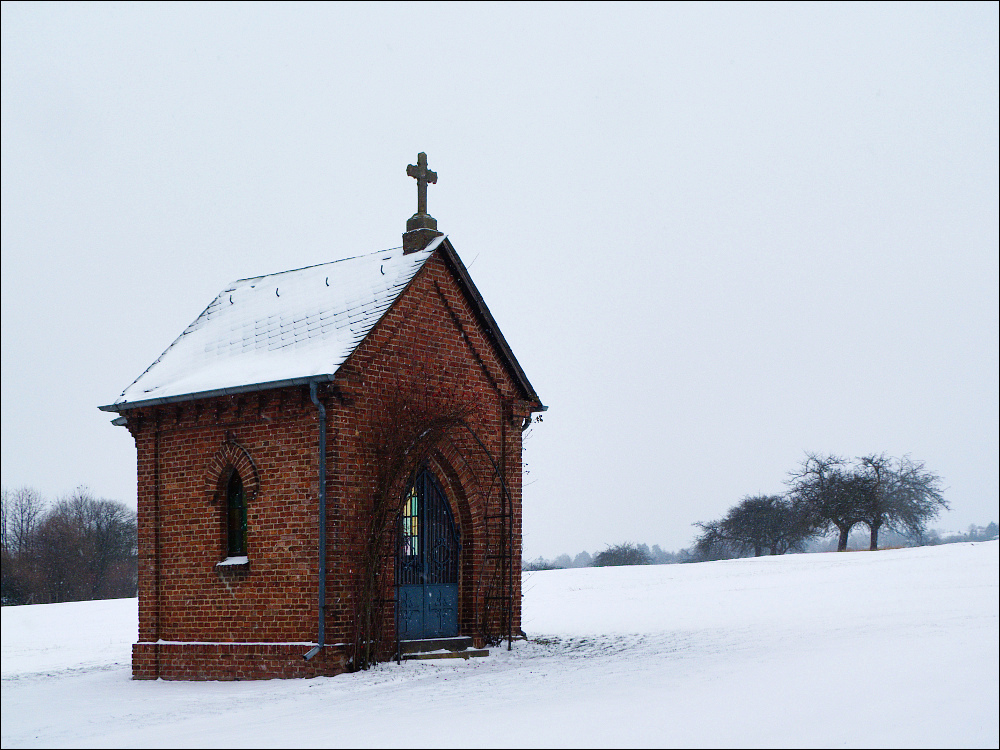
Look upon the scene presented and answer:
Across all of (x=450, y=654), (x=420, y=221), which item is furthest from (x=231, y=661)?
(x=420, y=221)

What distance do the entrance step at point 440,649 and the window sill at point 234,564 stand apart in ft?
8.37

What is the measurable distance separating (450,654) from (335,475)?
336 cm

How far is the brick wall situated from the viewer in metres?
15.5

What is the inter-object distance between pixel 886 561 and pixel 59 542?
4026 cm

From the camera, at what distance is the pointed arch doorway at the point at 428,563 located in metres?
16.7

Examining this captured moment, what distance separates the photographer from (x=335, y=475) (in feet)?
50.5

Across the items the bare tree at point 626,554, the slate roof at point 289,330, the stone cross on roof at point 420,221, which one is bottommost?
the bare tree at point 626,554

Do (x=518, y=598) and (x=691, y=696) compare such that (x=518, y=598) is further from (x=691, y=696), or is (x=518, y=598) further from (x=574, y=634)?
(x=691, y=696)

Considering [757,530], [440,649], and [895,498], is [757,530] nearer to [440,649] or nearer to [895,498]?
[895,498]

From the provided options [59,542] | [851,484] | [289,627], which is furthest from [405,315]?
[59,542]

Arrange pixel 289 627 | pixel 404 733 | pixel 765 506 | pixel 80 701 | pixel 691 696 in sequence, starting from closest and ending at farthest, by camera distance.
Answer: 1. pixel 404 733
2. pixel 691 696
3. pixel 80 701
4. pixel 289 627
5. pixel 765 506

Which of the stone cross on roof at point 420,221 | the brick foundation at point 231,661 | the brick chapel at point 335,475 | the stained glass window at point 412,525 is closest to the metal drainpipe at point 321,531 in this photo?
the brick chapel at point 335,475

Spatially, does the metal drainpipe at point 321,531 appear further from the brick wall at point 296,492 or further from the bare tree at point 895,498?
the bare tree at point 895,498

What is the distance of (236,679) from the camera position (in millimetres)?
15797
